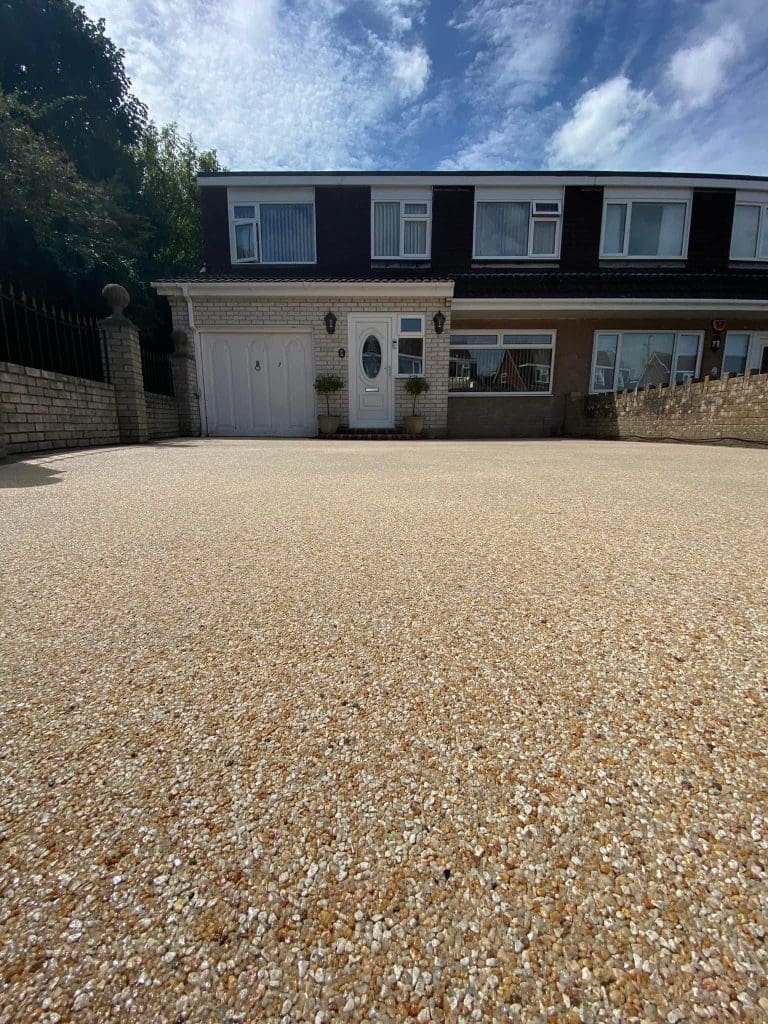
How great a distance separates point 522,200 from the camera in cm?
996

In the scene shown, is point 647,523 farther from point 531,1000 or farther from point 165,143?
point 165,143

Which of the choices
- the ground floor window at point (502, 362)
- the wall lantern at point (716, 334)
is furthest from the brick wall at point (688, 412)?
the wall lantern at point (716, 334)

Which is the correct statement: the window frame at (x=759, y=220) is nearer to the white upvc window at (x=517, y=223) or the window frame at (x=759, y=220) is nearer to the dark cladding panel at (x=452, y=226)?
the white upvc window at (x=517, y=223)

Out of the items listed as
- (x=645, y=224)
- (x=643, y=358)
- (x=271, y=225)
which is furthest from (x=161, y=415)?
(x=645, y=224)

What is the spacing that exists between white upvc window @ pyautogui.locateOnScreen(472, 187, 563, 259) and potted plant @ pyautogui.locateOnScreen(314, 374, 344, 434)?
14.5ft

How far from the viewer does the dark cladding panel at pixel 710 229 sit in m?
10.1

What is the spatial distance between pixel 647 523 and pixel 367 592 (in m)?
1.56

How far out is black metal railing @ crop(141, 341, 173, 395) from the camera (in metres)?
7.64

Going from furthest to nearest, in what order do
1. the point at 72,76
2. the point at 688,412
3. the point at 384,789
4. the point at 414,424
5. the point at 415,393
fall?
the point at 72,76
the point at 415,393
the point at 414,424
the point at 688,412
the point at 384,789

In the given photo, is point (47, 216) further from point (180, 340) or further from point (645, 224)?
point (645, 224)

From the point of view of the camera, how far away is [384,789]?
71 cm

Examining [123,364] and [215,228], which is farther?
[215,228]

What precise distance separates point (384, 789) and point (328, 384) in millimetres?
8529

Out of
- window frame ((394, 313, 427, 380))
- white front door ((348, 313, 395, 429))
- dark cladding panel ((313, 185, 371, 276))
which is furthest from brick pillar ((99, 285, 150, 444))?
dark cladding panel ((313, 185, 371, 276))
